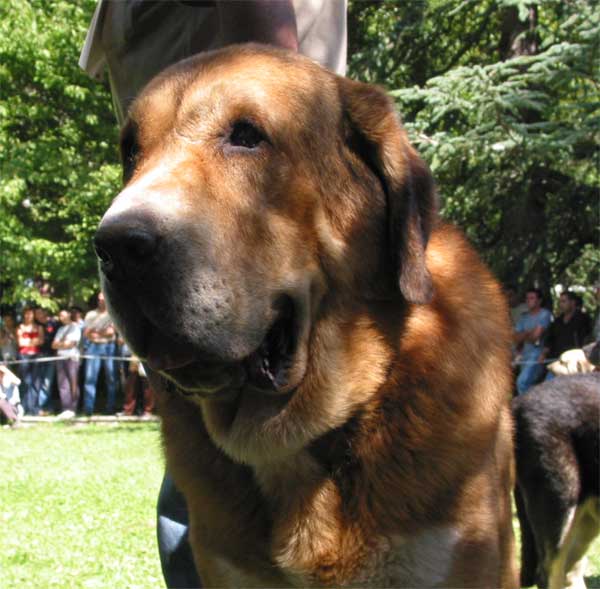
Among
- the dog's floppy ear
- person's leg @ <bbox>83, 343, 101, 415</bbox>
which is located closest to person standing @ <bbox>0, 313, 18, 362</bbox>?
person's leg @ <bbox>83, 343, 101, 415</bbox>

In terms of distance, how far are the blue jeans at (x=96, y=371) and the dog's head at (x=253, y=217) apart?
16.3m

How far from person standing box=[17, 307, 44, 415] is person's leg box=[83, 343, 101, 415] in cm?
110

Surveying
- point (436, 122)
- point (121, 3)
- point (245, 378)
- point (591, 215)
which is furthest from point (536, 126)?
point (245, 378)

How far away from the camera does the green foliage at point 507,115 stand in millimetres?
10820

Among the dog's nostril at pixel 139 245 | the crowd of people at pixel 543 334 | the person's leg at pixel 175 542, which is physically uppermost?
the dog's nostril at pixel 139 245

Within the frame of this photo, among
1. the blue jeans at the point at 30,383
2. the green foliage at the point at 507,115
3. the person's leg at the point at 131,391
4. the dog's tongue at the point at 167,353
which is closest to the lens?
the dog's tongue at the point at 167,353

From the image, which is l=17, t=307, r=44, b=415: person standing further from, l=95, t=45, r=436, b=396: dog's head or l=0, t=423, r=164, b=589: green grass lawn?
l=95, t=45, r=436, b=396: dog's head

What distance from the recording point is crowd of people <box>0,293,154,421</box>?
1841cm

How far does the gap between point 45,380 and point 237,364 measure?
17.7 m

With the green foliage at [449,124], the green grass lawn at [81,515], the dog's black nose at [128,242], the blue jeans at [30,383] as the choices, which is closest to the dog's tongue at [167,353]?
the dog's black nose at [128,242]

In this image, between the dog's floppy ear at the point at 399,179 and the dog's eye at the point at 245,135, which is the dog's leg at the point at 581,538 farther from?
the dog's eye at the point at 245,135

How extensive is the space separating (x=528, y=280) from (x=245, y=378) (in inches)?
445

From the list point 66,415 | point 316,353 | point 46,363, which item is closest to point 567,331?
point 66,415

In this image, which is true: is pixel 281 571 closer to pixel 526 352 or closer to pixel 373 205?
pixel 373 205
